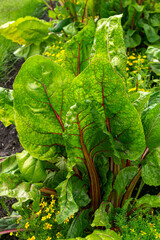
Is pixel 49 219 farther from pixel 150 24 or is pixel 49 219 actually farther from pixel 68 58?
pixel 150 24

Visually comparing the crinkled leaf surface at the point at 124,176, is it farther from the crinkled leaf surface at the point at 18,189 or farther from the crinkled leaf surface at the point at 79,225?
the crinkled leaf surface at the point at 18,189

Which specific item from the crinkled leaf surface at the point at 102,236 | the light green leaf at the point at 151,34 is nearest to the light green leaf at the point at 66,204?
the crinkled leaf surface at the point at 102,236

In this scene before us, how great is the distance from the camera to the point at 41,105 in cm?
116

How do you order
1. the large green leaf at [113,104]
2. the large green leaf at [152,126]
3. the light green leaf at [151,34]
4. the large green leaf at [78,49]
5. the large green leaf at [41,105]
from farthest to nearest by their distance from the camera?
1. the light green leaf at [151,34]
2. the large green leaf at [78,49]
3. the large green leaf at [152,126]
4. the large green leaf at [41,105]
5. the large green leaf at [113,104]

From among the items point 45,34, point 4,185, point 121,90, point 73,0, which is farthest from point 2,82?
point 121,90

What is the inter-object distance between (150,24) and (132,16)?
0.85ft

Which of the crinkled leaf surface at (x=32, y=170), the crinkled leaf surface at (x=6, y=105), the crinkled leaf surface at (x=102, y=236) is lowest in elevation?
the crinkled leaf surface at (x=102, y=236)

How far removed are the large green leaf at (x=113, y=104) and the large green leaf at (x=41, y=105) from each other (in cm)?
13

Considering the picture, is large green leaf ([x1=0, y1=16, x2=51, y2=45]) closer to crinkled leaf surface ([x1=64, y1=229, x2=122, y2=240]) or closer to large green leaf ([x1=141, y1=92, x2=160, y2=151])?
large green leaf ([x1=141, y1=92, x2=160, y2=151])

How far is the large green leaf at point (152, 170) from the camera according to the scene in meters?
1.25

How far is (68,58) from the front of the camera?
148 centimetres

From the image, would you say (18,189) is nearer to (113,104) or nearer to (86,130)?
(86,130)

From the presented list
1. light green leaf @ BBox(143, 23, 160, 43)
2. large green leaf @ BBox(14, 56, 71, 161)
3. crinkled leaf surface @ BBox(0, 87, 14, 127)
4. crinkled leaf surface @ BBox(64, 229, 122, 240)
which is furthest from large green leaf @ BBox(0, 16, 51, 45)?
crinkled leaf surface @ BBox(64, 229, 122, 240)

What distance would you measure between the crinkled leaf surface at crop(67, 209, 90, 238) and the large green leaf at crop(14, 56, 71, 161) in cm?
38
